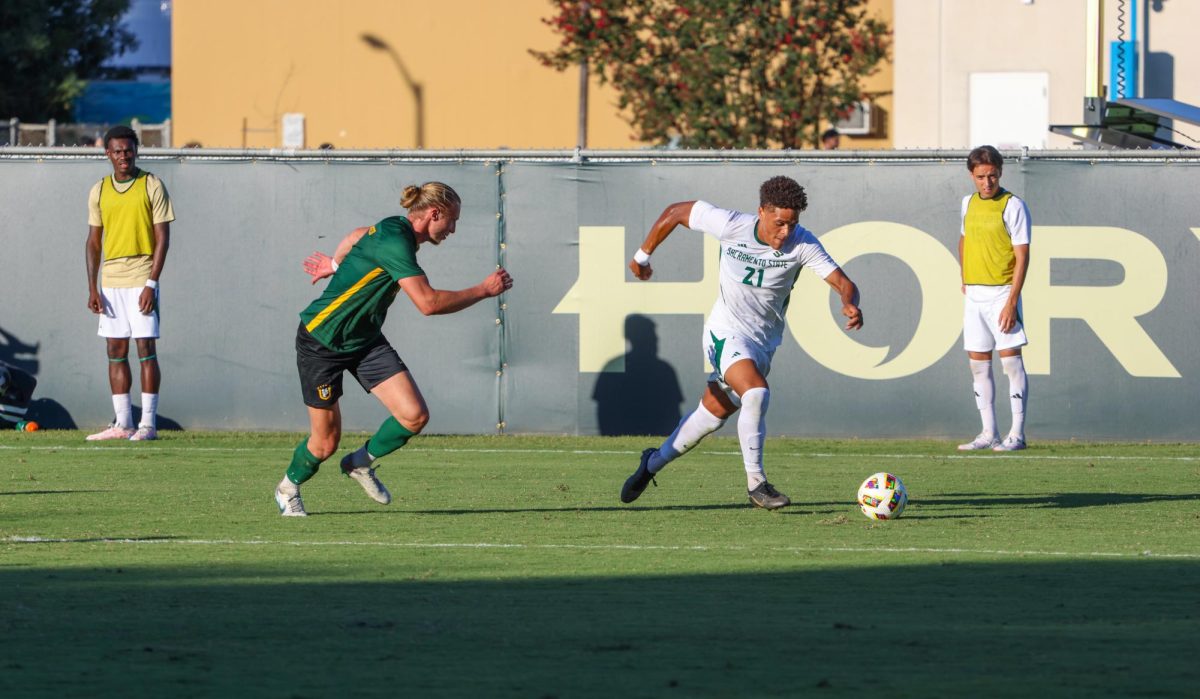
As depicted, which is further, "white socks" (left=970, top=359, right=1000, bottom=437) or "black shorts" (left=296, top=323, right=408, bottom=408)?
"white socks" (left=970, top=359, right=1000, bottom=437)

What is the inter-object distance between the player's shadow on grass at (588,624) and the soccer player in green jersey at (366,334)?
56.5 inches

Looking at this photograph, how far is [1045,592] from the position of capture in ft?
24.1

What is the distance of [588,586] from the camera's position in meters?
7.48

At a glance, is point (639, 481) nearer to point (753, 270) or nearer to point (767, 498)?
point (767, 498)

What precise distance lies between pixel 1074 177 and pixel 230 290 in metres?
6.94

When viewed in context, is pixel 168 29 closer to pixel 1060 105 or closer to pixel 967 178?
pixel 1060 105

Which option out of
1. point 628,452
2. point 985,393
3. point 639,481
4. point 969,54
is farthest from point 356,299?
point 969,54

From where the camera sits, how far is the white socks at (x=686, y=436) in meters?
10.5

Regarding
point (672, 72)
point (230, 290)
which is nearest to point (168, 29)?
point (672, 72)

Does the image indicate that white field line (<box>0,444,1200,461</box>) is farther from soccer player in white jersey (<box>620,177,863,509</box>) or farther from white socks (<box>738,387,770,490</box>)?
white socks (<box>738,387,770,490</box>)

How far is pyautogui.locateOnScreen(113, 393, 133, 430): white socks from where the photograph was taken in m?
14.9

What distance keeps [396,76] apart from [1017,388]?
30.4 meters

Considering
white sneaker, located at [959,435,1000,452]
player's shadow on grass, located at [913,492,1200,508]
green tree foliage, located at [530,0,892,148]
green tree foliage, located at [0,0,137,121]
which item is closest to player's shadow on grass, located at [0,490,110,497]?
player's shadow on grass, located at [913,492,1200,508]

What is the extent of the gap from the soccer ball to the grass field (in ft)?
0.26
